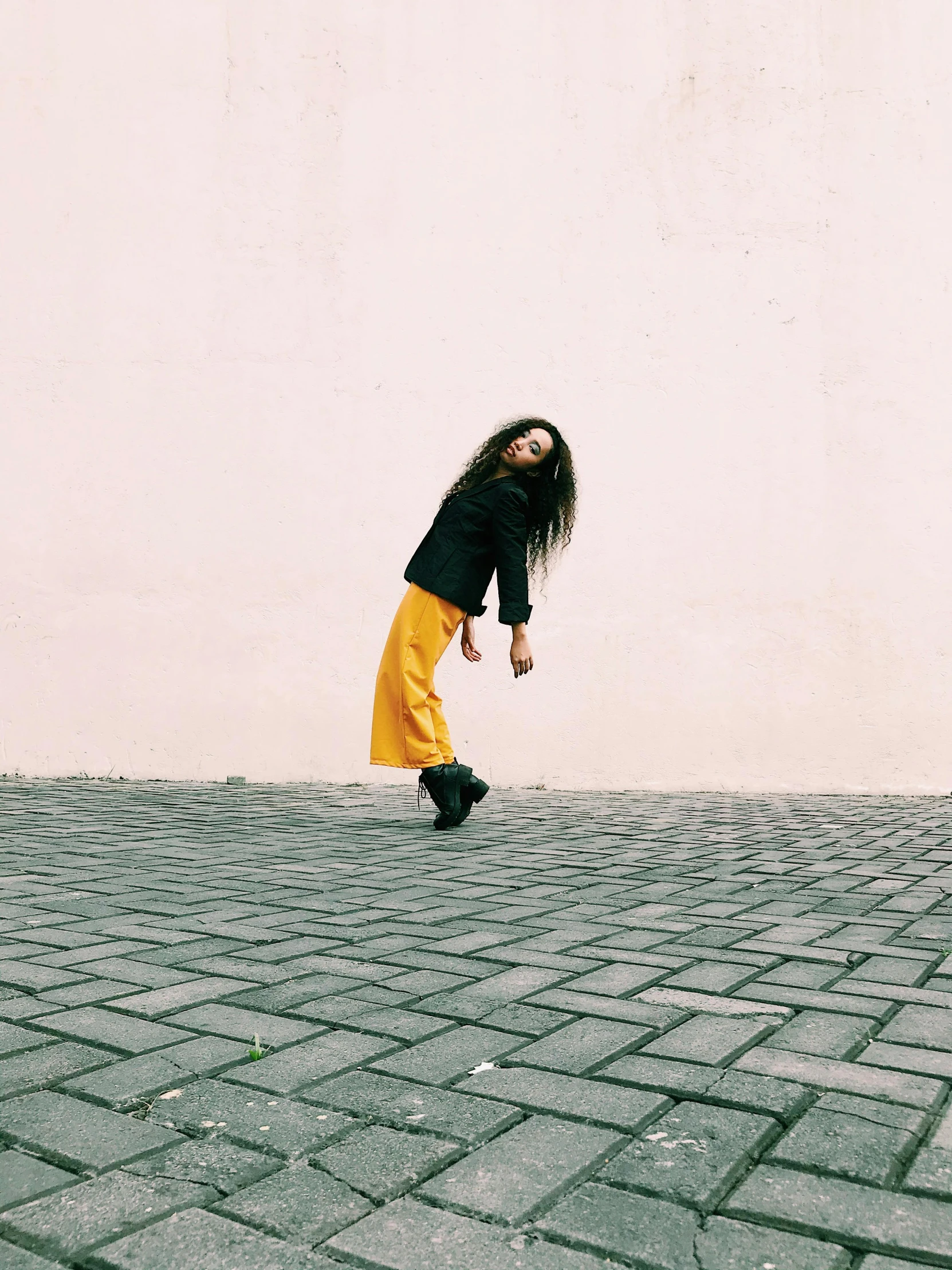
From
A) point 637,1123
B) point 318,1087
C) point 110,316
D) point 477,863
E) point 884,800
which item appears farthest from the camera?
point 110,316

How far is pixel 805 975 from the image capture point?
245 centimetres

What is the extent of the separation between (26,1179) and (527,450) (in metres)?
4.06

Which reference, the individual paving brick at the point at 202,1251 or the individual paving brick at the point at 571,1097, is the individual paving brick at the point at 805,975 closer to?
the individual paving brick at the point at 571,1097

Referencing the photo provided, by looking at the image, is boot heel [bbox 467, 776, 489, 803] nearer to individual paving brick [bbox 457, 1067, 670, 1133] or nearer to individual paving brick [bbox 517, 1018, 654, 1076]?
individual paving brick [bbox 517, 1018, 654, 1076]

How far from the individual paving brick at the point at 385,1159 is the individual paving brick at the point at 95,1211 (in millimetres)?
171

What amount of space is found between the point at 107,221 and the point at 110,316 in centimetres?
59

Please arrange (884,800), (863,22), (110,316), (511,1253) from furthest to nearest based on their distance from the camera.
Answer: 1. (110,316)
2. (863,22)
3. (884,800)
4. (511,1253)

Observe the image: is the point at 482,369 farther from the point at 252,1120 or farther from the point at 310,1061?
the point at 252,1120

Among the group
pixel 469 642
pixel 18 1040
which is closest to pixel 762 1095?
pixel 18 1040

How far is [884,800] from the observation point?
6.04 metres

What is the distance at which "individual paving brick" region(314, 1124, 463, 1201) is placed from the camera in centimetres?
142

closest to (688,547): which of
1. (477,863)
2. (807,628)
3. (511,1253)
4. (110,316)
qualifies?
(807,628)

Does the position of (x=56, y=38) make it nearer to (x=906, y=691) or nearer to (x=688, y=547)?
(x=688, y=547)

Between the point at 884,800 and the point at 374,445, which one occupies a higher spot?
the point at 374,445
